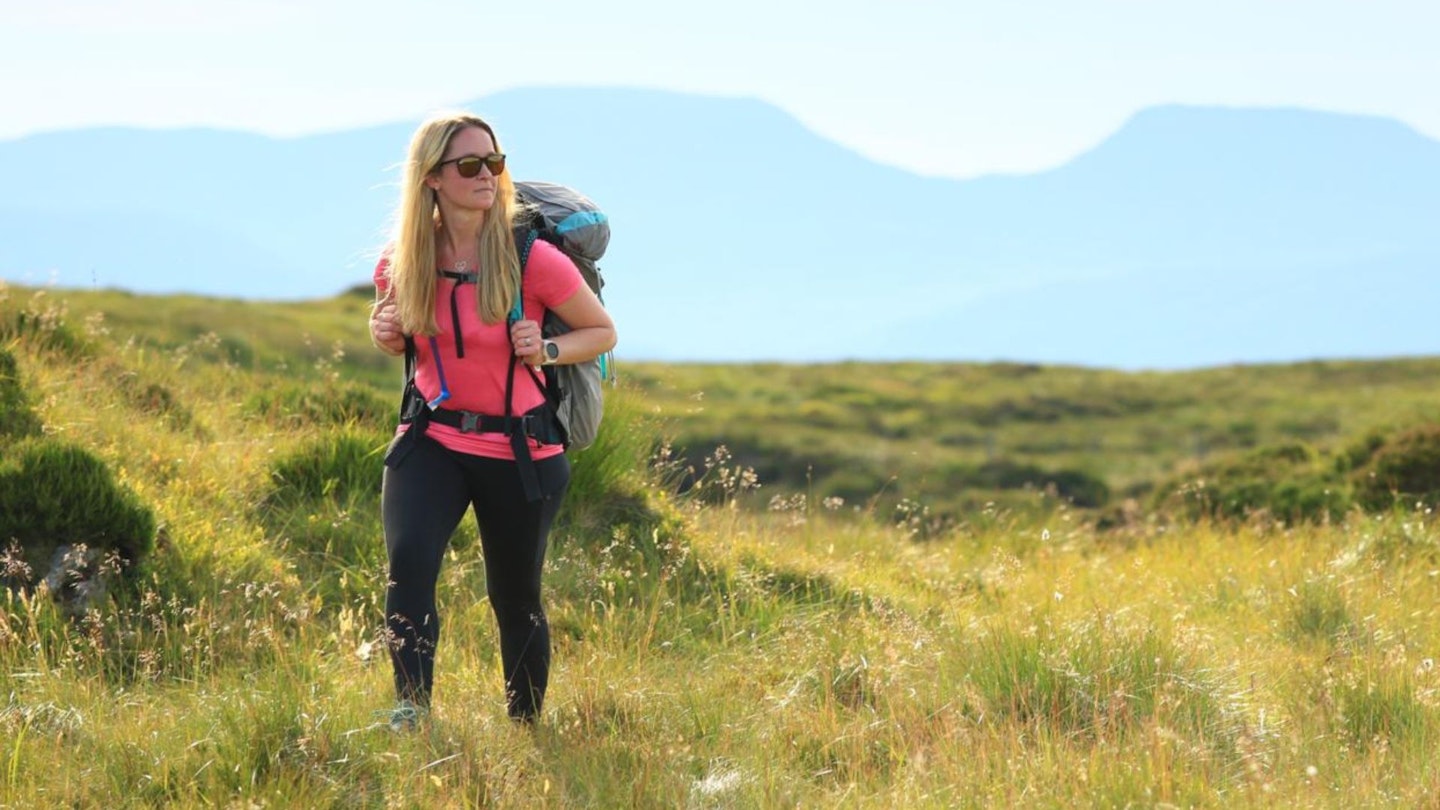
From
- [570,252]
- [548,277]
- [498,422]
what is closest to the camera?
[498,422]

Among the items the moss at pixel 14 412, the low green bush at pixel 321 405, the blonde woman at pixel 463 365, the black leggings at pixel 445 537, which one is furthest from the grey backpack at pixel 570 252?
the low green bush at pixel 321 405

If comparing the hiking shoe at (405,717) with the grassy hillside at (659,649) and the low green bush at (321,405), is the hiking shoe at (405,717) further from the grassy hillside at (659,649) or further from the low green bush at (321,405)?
the low green bush at (321,405)

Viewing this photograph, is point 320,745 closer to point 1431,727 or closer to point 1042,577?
point 1431,727

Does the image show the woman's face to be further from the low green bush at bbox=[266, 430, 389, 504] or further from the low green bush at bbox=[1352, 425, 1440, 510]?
the low green bush at bbox=[1352, 425, 1440, 510]

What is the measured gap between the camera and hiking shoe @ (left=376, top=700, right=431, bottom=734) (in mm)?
4887

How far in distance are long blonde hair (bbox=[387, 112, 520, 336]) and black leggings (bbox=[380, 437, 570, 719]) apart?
494mm

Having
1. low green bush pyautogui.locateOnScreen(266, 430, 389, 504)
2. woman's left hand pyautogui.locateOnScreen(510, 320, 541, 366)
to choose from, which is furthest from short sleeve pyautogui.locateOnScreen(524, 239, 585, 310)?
low green bush pyautogui.locateOnScreen(266, 430, 389, 504)

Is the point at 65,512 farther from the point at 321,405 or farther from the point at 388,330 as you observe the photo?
the point at 321,405

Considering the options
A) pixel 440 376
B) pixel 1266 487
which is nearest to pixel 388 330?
pixel 440 376

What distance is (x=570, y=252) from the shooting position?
5.42m

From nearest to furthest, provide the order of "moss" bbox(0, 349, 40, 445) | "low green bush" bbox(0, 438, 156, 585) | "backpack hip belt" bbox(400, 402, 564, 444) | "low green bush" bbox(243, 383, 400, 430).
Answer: "backpack hip belt" bbox(400, 402, 564, 444) → "low green bush" bbox(0, 438, 156, 585) → "moss" bbox(0, 349, 40, 445) → "low green bush" bbox(243, 383, 400, 430)

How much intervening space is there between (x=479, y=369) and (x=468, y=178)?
2.18 ft

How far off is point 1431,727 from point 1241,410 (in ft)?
177

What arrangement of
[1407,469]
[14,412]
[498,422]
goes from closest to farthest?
1. [498,422]
2. [14,412]
3. [1407,469]
